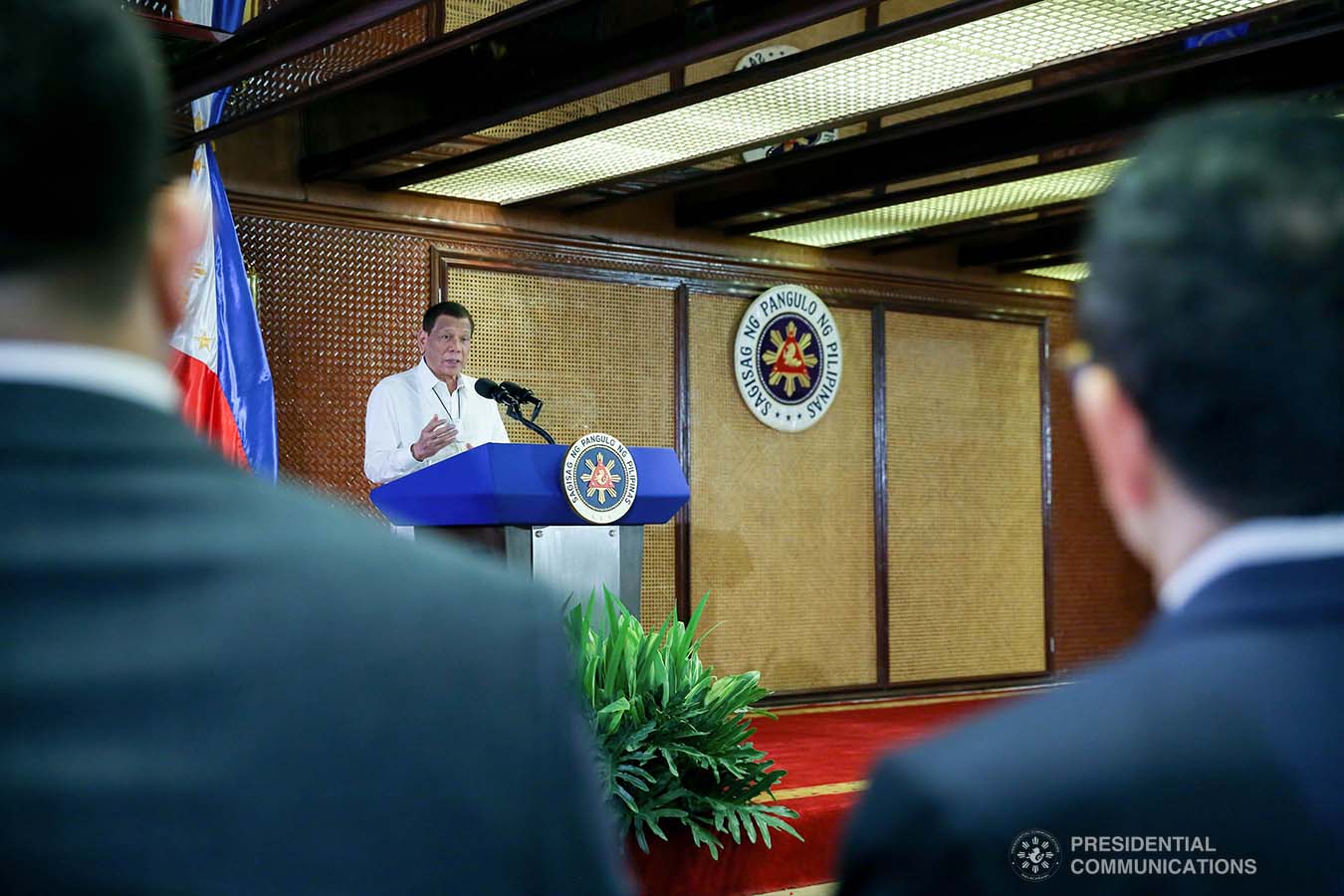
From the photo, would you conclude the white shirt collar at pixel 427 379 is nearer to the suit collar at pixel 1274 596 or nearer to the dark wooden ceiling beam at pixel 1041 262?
the dark wooden ceiling beam at pixel 1041 262

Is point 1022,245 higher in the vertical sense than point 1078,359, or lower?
higher

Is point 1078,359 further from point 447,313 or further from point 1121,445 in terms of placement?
point 447,313

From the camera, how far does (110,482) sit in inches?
23.3

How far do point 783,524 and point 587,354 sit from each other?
135 centimetres

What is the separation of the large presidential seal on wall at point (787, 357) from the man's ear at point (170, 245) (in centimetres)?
641

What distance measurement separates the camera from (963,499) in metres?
7.95

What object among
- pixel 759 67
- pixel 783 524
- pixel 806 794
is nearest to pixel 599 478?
pixel 806 794

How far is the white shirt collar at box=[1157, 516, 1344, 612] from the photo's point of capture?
0.67 metres

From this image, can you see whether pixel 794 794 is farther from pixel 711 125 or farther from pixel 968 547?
pixel 968 547

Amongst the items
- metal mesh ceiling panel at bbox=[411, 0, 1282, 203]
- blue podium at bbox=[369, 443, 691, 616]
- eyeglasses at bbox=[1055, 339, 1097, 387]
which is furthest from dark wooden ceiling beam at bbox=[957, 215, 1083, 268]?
eyeglasses at bbox=[1055, 339, 1097, 387]

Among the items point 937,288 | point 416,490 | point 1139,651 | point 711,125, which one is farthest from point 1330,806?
point 937,288

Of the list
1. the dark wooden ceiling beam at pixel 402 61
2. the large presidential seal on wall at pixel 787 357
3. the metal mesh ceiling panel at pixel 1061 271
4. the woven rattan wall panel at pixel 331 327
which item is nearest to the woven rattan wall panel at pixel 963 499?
the metal mesh ceiling panel at pixel 1061 271

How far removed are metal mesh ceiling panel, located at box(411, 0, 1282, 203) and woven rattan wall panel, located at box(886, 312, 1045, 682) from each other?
2.47 m

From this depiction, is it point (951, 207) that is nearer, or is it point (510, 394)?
point (510, 394)
